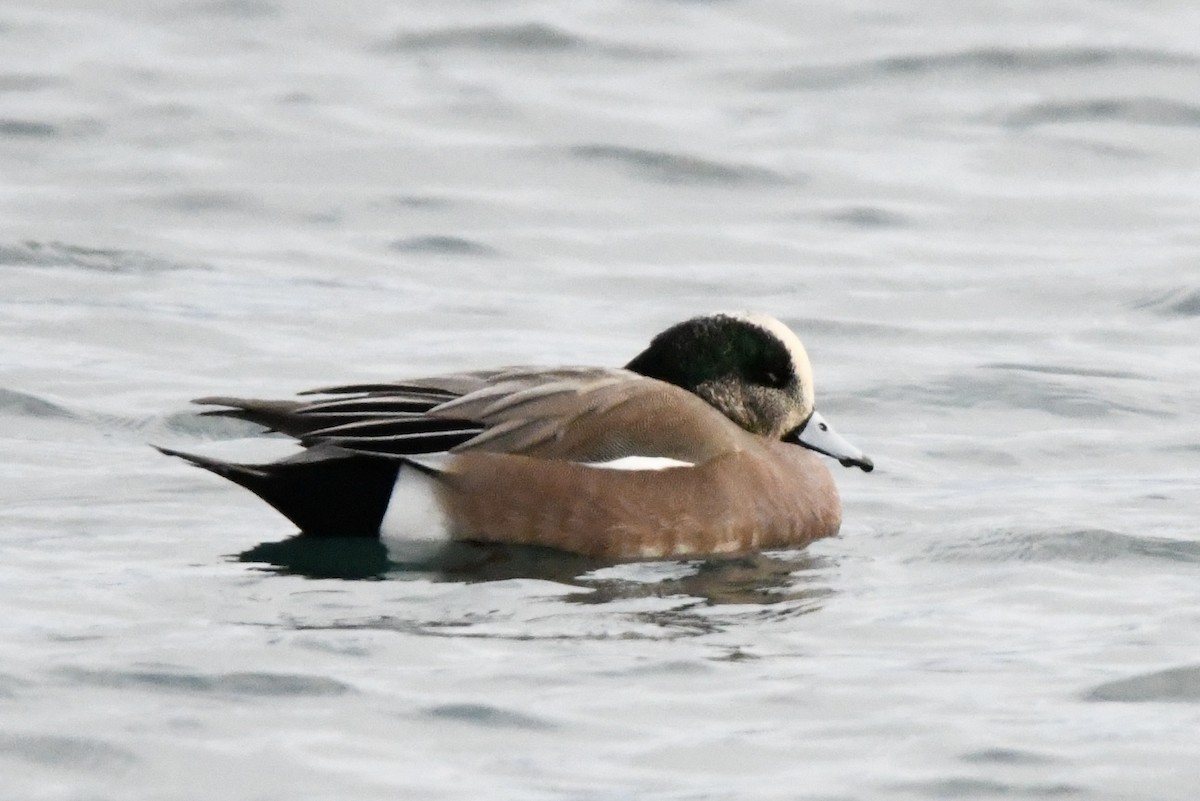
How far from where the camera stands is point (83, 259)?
457 inches

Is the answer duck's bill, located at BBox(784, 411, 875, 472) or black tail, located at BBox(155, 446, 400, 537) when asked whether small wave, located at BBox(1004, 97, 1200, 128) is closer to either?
duck's bill, located at BBox(784, 411, 875, 472)

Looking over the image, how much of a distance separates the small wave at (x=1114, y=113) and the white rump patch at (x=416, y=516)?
8336 millimetres

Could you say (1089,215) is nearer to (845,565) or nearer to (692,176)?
(692,176)

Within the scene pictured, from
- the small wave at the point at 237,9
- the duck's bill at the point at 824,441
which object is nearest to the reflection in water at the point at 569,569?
the duck's bill at the point at 824,441

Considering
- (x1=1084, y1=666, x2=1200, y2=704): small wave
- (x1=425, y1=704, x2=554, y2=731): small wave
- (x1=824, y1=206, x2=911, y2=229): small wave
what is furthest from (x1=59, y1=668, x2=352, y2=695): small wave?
(x1=824, y1=206, x2=911, y2=229): small wave

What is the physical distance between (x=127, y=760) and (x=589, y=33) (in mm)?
11651

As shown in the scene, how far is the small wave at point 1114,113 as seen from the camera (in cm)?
1480

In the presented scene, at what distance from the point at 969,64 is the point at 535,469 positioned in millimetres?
9289

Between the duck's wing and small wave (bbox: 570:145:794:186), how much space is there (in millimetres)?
6234

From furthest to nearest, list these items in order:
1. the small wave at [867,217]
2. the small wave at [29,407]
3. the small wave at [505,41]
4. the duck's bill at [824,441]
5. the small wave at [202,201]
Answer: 1. the small wave at [505,41]
2. the small wave at [867,217]
3. the small wave at [202,201]
4. the small wave at [29,407]
5. the duck's bill at [824,441]

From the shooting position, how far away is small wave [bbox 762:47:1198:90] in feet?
51.3

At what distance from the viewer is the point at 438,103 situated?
48.8 feet

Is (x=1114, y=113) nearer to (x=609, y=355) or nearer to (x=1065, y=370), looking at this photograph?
(x=1065, y=370)

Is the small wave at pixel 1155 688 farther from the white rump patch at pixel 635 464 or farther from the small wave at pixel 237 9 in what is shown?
the small wave at pixel 237 9
